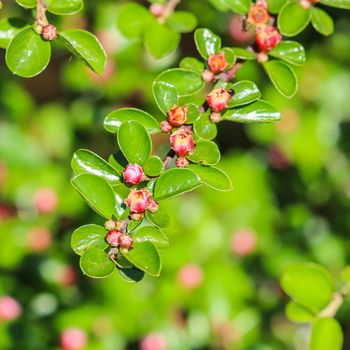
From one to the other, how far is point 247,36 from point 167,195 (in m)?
1.02

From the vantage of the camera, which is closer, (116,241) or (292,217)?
(116,241)

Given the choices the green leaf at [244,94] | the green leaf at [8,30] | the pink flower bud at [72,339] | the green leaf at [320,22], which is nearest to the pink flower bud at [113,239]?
the green leaf at [244,94]

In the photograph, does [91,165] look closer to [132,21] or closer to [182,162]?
[182,162]

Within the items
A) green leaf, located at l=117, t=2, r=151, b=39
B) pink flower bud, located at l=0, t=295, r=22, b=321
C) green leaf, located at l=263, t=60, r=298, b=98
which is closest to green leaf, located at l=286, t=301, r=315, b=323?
green leaf, located at l=263, t=60, r=298, b=98

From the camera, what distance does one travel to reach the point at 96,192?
2.84 ft

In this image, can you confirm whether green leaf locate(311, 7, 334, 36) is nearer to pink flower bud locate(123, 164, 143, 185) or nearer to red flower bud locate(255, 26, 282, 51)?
red flower bud locate(255, 26, 282, 51)

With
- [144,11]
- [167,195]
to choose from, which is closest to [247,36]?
[144,11]

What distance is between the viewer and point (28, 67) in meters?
0.94

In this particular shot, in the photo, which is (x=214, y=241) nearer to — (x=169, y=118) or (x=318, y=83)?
(x=318, y=83)

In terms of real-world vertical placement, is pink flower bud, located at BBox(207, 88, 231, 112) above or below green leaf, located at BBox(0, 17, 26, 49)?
above

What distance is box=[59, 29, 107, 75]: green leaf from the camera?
96 cm

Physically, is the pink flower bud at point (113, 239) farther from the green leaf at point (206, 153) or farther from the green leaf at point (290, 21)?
the green leaf at point (290, 21)

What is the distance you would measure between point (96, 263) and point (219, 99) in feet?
0.83

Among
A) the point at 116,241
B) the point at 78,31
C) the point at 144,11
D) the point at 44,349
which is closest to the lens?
the point at 116,241
